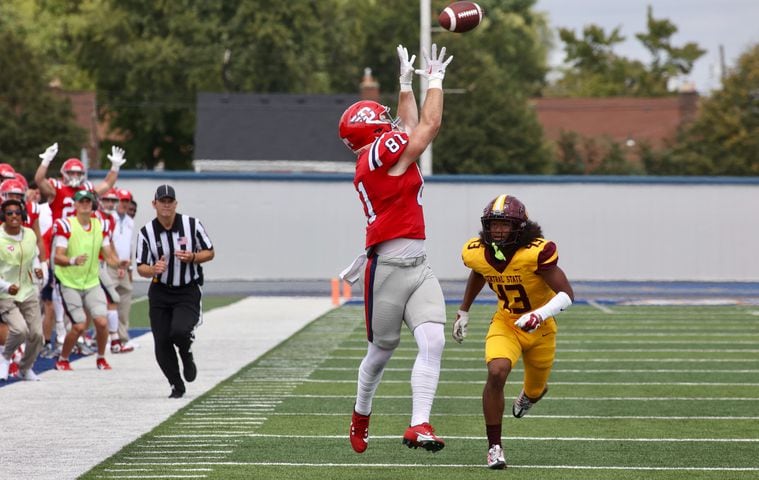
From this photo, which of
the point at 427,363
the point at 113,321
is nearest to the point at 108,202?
the point at 113,321

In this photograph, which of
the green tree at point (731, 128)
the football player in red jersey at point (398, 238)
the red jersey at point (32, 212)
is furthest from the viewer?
the green tree at point (731, 128)

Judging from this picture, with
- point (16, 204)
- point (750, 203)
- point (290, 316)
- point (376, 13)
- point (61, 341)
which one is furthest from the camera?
point (376, 13)

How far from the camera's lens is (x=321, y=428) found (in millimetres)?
9953

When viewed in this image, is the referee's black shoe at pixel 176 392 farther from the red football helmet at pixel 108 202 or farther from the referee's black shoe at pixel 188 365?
the red football helmet at pixel 108 202

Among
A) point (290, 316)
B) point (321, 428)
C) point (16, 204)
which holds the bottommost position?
point (290, 316)

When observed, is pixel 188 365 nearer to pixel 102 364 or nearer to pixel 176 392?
pixel 176 392

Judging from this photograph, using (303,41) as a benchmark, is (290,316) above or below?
below

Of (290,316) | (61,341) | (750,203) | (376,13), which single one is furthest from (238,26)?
(61,341)

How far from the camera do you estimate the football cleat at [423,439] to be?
7.18 metres

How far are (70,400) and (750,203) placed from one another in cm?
2174

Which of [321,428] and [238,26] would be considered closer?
[321,428]

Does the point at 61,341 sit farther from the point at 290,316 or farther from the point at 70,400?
the point at 290,316

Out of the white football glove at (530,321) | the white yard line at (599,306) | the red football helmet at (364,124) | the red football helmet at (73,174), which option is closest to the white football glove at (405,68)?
the red football helmet at (364,124)

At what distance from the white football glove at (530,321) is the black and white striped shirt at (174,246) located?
3814 millimetres
